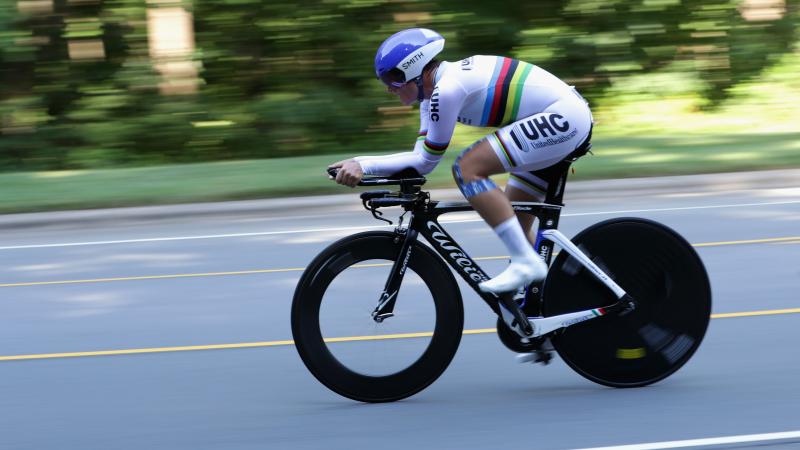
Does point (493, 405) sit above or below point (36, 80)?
above

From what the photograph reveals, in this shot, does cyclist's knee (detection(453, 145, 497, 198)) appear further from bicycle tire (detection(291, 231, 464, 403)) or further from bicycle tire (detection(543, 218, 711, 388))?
bicycle tire (detection(543, 218, 711, 388))

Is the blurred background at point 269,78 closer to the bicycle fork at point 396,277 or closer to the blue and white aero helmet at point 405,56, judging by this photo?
the bicycle fork at point 396,277

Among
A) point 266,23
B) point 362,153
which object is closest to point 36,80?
point 266,23

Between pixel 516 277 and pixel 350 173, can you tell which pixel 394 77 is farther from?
pixel 516 277

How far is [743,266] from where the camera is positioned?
808 cm

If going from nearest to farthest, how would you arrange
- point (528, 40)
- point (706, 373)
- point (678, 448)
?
point (678, 448)
point (706, 373)
point (528, 40)

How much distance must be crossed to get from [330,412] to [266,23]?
14.9 meters

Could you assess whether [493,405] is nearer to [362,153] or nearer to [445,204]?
[445,204]

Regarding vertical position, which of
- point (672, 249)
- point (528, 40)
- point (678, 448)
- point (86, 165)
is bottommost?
point (86, 165)

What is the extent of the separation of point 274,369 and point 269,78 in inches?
554

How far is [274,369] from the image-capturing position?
5918 mm

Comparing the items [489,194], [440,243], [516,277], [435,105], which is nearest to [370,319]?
[440,243]

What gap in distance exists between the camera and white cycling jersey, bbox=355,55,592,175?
486 centimetres

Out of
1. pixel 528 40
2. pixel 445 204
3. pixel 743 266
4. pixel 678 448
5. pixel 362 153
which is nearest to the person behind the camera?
pixel 678 448
